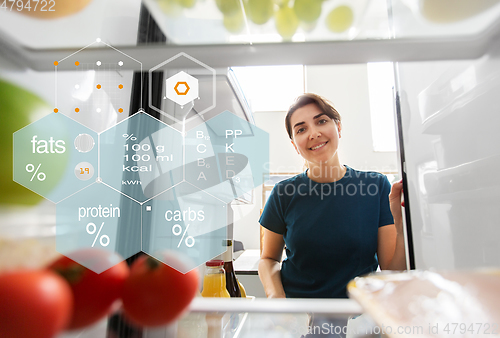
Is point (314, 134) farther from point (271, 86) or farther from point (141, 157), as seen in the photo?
point (141, 157)

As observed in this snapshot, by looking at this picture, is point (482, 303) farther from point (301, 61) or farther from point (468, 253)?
point (301, 61)

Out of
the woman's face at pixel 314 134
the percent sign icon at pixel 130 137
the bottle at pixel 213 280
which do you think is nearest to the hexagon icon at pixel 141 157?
the percent sign icon at pixel 130 137

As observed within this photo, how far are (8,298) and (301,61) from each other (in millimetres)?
349

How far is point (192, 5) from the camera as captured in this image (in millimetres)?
337

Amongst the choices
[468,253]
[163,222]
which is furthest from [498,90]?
[163,222]

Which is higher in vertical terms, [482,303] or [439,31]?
[439,31]

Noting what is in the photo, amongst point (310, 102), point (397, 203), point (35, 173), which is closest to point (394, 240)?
point (397, 203)

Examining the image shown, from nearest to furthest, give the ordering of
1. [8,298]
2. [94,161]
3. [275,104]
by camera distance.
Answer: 1. [8,298]
2. [94,161]
3. [275,104]

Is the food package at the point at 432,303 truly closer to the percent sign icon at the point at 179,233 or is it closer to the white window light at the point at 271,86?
the percent sign icon at the point at 179,233

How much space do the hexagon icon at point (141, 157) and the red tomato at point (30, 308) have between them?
12 centimetres

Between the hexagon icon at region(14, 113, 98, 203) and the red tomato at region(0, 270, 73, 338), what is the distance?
0.10 metres

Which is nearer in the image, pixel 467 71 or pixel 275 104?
pixel 467 71

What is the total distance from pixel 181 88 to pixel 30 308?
0.86ft
